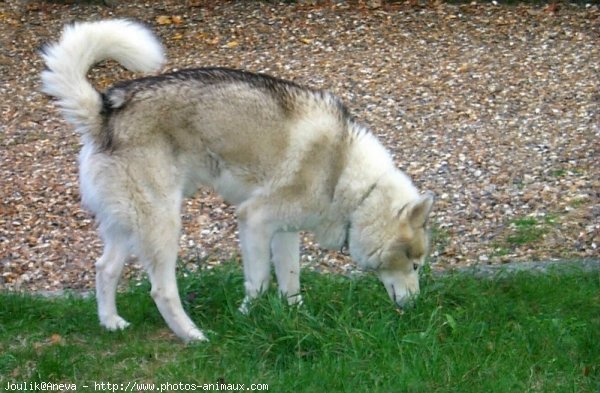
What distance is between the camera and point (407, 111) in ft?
26.2

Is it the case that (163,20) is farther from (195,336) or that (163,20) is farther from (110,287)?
(195,336)

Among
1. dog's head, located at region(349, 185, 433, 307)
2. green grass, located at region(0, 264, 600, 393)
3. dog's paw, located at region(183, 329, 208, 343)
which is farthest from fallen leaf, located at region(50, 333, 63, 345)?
dog's head, located at region(349, 185, 433, 307)

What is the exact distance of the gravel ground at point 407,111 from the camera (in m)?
6.08

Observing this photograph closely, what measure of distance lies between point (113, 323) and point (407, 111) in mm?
3815

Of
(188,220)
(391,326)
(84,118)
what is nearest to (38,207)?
(188,220)

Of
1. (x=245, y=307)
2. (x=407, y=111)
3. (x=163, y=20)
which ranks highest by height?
(x=245, y=307)

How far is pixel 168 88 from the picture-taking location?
4.70m

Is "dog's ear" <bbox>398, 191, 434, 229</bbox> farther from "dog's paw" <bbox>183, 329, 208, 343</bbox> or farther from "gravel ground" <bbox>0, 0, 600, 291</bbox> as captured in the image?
"dog's paw" <bbox>183, 329, 208, 343</bbox>

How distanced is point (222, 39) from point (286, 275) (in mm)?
4878

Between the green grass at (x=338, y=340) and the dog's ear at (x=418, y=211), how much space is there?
36cm

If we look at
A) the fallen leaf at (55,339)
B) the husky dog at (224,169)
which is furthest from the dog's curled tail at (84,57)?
the fallen leaf at (55,339)

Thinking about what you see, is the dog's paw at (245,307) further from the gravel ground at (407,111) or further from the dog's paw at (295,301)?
the gravel ground at (407,111)

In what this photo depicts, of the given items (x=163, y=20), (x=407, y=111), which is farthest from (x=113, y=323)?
(x=163, y=20)

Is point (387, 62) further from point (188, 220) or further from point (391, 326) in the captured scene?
point (391, 326)
